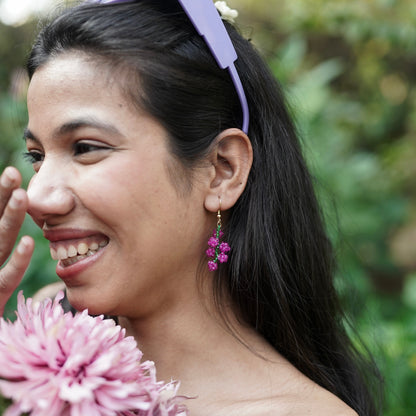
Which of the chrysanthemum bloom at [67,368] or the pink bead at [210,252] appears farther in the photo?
the pink bead at [210,252]

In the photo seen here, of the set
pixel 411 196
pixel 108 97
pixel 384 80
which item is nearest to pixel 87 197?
pixel 108 97

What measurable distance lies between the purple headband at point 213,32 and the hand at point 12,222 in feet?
Result: 2.73

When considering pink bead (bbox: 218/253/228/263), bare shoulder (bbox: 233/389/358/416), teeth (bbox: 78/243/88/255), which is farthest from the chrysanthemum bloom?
pink bead (bbox: 218/253/228/263)

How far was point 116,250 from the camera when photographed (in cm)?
185

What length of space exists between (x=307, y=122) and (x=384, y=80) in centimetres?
411

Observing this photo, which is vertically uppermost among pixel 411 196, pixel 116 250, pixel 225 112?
pixel 411 196

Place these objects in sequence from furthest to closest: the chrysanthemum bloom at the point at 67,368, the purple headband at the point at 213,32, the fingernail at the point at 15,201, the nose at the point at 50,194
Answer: the purple headband at the point at 213,32, the nose at the point at 50,194, the fingernail at the point at 15,201, the chrysanthemum bloom at the point at 67,368

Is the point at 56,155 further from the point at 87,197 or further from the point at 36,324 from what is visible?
the point at 36,324

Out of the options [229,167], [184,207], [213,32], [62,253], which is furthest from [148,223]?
[213,32]

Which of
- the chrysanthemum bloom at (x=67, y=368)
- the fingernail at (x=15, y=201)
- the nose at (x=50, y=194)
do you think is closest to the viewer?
the chrysanthemum bloom at (x=67, y=368)

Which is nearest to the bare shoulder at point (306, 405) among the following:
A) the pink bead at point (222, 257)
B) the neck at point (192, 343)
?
the neck at point (192, 343)

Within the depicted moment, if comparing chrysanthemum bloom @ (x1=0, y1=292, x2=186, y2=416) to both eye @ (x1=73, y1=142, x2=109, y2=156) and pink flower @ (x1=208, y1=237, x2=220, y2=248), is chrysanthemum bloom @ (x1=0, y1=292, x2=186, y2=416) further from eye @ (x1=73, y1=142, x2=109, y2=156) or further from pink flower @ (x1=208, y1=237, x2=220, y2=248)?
pink flower @ (x1=208, y1=237, x2=220, y2=248)

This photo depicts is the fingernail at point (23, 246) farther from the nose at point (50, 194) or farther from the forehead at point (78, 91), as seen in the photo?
the forehead at point (78, 91)

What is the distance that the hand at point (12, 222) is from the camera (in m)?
1.41
